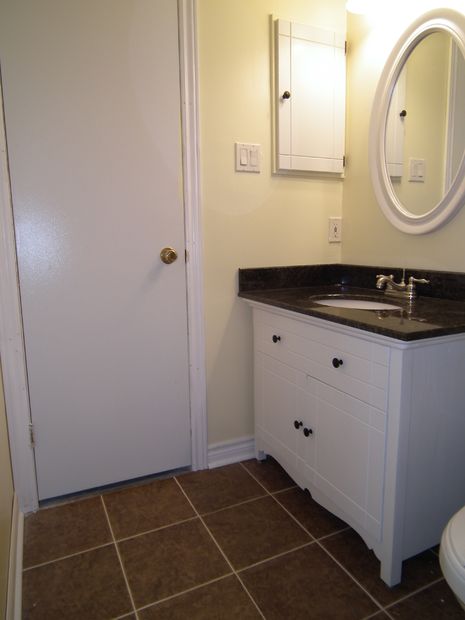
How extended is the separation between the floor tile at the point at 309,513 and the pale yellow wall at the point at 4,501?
0.94 meters

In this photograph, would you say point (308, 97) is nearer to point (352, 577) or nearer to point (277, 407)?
point (277, 407)

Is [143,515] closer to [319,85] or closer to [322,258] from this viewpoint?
[322,258]

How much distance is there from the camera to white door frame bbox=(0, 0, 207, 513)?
4.70ft

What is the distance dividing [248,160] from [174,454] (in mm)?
1317

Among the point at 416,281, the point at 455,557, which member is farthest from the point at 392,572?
the point at 416,281

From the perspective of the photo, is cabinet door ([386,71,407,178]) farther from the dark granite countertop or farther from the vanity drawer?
the vanity drawer

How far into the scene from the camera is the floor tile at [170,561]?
47.7 inches

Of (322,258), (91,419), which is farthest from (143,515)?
(322,258)

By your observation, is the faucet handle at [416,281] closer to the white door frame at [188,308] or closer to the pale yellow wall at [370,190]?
the pale yellow wall at [370,190]

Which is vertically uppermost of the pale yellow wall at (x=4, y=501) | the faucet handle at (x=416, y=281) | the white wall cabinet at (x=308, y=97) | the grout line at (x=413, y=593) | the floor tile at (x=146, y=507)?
the white wall cabinet at (x=308, y=97)

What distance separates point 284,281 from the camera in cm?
190

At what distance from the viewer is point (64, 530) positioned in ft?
4.81

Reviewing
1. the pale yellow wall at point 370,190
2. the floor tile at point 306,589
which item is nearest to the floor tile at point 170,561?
the floor tile at point 306,589

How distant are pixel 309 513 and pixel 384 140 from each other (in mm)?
1516
